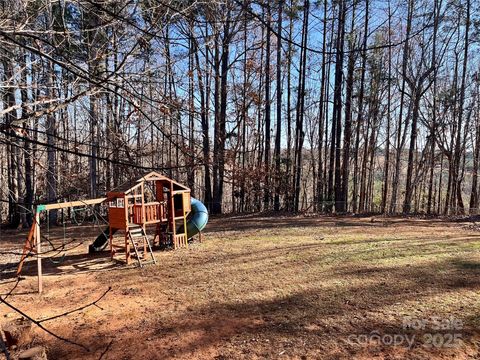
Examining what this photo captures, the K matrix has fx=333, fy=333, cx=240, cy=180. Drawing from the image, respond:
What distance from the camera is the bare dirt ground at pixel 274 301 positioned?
3.57 metres

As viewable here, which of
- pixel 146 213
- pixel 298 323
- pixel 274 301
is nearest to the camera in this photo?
pixel 298 323

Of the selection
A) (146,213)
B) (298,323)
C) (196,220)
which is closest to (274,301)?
(298,323)

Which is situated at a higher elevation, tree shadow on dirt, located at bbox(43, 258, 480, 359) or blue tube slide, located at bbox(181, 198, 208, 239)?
blue tube slide, located at bbox(181, 198, 208, 239)

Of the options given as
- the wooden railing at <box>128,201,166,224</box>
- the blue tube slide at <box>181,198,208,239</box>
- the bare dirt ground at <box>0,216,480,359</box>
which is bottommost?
the bare dirt ground at <box>0,216,480,359</box>

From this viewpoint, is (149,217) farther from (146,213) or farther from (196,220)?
(196,220)

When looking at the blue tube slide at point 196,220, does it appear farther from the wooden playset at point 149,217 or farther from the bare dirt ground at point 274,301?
the bare dirt ground at point 274,301

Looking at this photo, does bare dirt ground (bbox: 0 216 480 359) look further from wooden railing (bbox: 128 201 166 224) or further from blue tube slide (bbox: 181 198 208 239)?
wooden railing (bbox: 128 201 166 224)

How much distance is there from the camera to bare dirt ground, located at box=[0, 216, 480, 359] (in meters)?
3.57

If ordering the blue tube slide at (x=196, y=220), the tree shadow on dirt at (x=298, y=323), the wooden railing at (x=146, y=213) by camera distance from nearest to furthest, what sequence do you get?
1. the tree shadow on dirt at (x=298, y=323)
2. the wooden railing at (x=146, y=213)
3. the blue tube slide at (x=196, y=220)

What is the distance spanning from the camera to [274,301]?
4738 millimetres

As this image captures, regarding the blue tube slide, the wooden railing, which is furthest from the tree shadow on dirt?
the blue tube slide

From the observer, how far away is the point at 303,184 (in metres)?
23.4

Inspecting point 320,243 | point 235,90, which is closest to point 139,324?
point 320,243

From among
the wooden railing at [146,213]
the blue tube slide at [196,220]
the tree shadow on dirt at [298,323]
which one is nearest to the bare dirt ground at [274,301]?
the tree shadow on dirt at [298,323]
